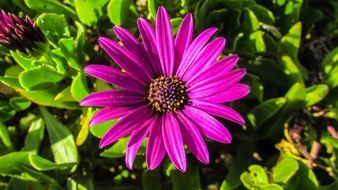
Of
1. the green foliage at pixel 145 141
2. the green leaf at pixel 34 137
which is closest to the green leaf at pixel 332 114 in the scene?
the green foliage at pixel 145 141

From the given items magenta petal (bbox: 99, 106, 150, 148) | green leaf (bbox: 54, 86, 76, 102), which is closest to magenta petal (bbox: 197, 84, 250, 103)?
magenta petal (bbox: 99, 106, 150, 148)

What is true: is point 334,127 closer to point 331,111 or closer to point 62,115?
point 331,111

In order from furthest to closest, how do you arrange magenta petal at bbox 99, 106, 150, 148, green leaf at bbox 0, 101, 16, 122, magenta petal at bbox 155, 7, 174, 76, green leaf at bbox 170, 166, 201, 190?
green leaf at bbox 0, 101, 16, 122 → green leaf at bbox 170, 166, 201, 190 → magenta petal at bbox 155, 7, 174, 76 → magenta petal at bbox 99, 106, 150, 148

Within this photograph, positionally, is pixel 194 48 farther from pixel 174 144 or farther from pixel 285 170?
pixel 285 170

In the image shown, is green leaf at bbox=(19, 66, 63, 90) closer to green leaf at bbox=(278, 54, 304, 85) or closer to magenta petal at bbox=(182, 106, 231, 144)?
magenta petal at bbox=(182, 106, 231, 144)

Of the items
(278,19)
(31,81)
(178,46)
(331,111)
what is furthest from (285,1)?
(31,81)
